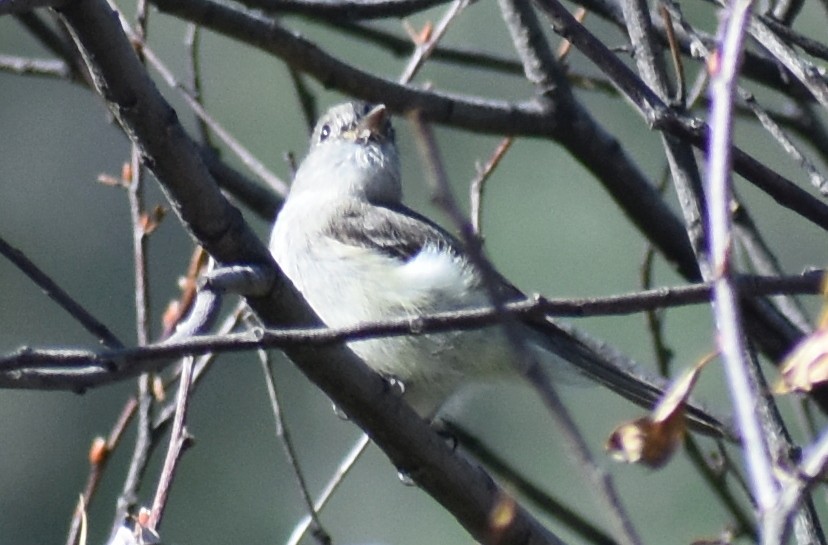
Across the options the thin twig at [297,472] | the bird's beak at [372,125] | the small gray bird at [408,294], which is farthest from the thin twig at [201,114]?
the bird's beak at [372,125]

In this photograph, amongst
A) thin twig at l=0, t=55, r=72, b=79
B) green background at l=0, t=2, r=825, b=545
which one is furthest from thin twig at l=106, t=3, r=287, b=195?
green background at l=0, t=2, r=825, b=545

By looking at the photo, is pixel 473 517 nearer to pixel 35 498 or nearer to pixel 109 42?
pixel 109 42

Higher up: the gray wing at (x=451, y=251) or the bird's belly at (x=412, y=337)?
the gray wing at (x=451, y=251)

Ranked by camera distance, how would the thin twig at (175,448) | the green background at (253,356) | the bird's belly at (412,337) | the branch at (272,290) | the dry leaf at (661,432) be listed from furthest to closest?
1. the green background at (253,356)
2. the bird's belly at (412,337)
3. the thin twig at (175,448)
4. the branch at (272,290)
5. the dry leaf at (661,432)

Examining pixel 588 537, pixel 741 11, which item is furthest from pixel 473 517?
pixel 741 11

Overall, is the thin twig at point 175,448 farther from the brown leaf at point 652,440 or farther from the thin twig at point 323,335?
the brown leaf at point 652,440

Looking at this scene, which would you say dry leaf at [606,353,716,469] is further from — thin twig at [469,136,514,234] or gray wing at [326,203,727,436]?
gray wing at [326,203,727,436]

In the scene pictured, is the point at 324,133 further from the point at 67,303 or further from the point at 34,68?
the point at 67,303
